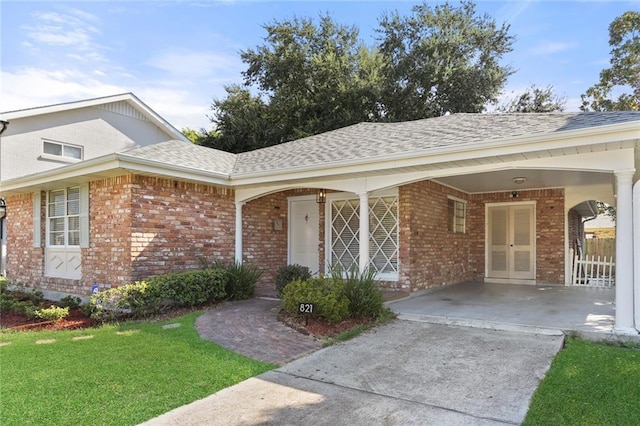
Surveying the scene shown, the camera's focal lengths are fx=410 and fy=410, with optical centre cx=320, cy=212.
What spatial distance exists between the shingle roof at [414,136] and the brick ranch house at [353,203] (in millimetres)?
62

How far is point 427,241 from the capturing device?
379 inches

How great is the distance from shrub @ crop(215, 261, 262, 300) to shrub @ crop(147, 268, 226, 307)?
24 centimetres

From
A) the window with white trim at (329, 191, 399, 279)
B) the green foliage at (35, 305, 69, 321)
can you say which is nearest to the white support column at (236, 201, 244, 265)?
the window with white trim at (329, 191, 399, 279)

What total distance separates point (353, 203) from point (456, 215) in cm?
313

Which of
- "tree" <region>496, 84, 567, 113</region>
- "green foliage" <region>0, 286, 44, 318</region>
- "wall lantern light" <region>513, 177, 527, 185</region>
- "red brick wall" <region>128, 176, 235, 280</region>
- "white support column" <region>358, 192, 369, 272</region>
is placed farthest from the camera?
"tree" <region>496, 84, 567, 113</region>

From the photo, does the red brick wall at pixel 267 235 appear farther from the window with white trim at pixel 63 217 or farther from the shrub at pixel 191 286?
the window with white trim at pixel 63 217

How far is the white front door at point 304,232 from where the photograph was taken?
428 inches

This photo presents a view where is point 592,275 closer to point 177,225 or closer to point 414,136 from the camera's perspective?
point 414,136

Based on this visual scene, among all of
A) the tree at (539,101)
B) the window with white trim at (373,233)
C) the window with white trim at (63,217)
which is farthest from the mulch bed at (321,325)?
the tree at (539,101)

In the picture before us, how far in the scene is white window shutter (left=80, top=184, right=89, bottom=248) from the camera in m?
8.46

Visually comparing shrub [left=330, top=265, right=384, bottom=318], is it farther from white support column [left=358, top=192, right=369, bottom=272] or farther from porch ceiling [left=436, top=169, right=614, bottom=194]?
porch ceiling [left=436, top=169, right=614, bottom=194]

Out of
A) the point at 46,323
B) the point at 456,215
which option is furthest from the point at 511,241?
the point at 46,323

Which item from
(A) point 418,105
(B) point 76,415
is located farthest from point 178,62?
(A) point 418,105

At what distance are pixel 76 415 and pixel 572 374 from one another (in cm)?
454
